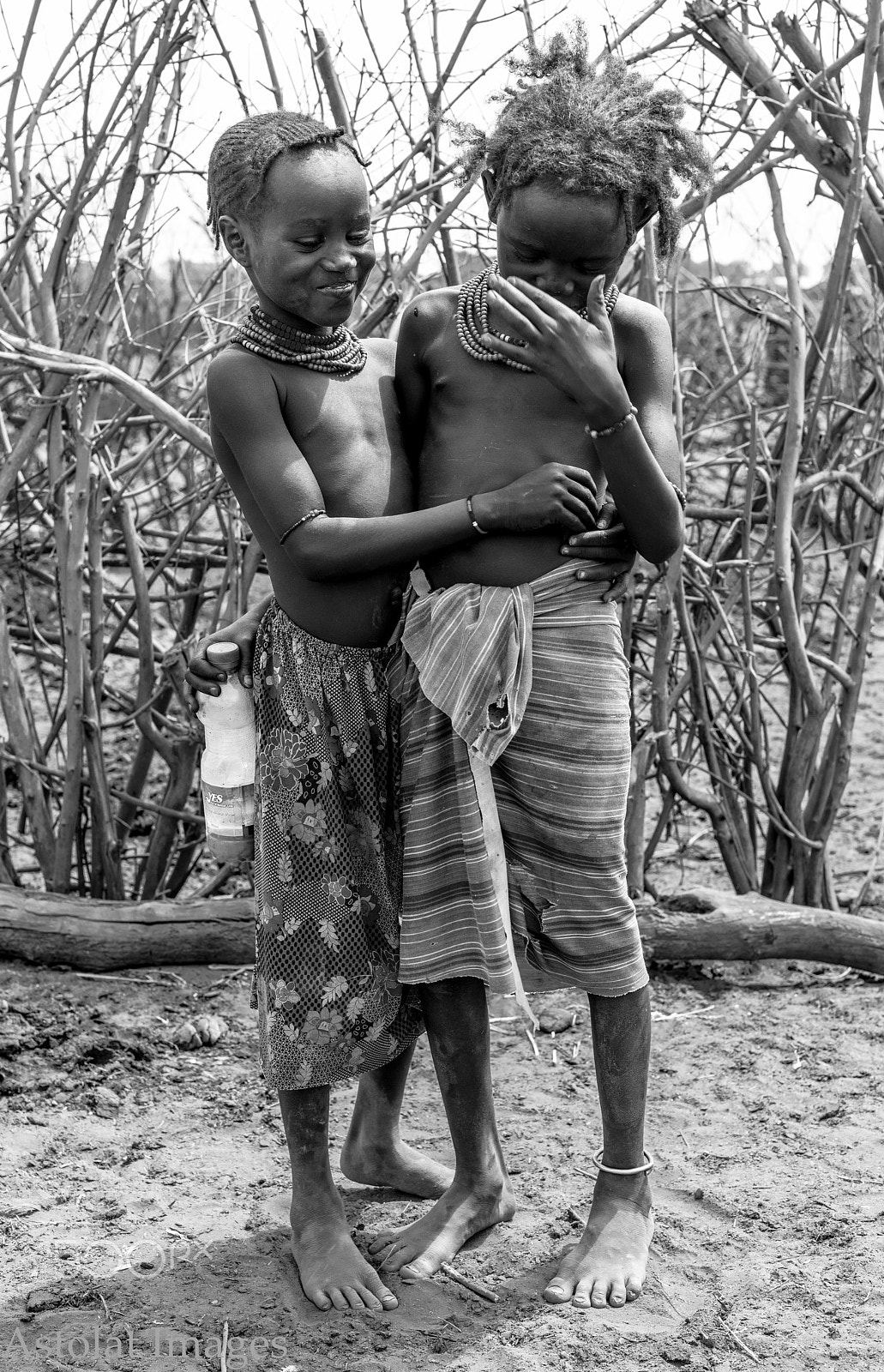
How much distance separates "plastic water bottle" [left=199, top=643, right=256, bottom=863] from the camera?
2.12m

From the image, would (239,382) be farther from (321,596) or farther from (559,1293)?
(559,1293)

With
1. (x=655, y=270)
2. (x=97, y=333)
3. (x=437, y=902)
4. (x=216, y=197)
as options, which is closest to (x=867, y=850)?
(x=655, y=270)

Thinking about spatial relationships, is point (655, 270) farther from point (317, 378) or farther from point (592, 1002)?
point (592, 1002)

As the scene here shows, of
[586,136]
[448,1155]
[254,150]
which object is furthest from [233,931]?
[586,136]

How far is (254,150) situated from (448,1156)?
176cm

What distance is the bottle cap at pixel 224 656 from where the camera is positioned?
6.88 feet

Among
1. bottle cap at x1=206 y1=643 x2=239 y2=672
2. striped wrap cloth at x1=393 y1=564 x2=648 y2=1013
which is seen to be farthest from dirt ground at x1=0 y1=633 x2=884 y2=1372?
bottle cap at x1=206 y1=643 x2=239 y2=672

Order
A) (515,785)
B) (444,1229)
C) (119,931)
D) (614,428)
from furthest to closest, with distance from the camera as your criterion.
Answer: (119,931), (444,1229), (515,785), (614,428)

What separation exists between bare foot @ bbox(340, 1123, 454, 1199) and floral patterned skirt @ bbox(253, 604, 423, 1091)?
287mm

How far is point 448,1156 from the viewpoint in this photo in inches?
99.0

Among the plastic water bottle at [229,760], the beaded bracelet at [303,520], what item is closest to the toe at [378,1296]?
the plastic water bottle at [229,760]

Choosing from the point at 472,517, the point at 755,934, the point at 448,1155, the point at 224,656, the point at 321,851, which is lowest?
the point at 448,1155

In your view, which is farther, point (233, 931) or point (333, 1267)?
point (233, 931)

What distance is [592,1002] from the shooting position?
2119 mm
